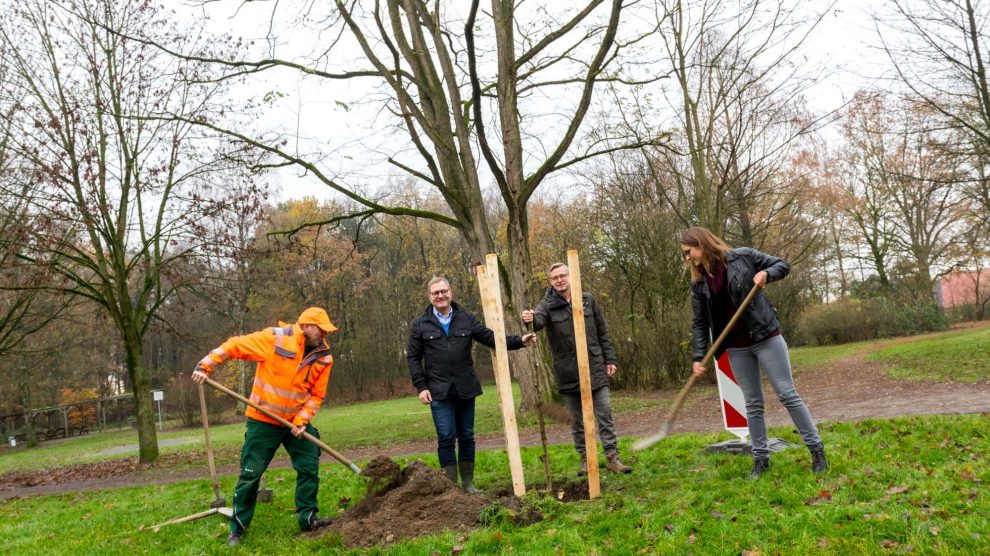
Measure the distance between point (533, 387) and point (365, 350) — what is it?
29.3 m

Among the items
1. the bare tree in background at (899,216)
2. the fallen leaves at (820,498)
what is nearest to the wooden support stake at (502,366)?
the fallen leaves at (820,498)

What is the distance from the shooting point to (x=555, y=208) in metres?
28.7

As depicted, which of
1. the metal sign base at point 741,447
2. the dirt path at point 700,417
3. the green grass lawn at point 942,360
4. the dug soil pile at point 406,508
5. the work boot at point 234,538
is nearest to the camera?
the dug soil pile at point 406,508

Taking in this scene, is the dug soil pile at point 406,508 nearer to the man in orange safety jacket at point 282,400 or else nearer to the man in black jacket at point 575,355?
the man in orange safety jacket at point 282,400

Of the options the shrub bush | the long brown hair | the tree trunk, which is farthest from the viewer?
the shrub bush

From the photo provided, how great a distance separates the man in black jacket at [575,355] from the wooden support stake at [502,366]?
0.55 metres

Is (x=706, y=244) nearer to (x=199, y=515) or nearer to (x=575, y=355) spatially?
(x=575, y=355)

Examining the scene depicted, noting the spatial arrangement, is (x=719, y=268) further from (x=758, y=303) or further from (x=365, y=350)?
(x=365, y=350)

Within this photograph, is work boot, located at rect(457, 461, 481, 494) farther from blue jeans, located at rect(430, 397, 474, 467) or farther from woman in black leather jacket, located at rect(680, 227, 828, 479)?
woman in black leather jacket, located at rect(680, 227, 828, 479)

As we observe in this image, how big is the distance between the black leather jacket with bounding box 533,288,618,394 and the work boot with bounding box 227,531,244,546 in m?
3.10

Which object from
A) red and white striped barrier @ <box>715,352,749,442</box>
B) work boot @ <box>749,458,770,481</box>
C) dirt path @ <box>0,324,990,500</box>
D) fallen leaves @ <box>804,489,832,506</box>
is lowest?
dirt path @ <box>0,324,990,500</box>

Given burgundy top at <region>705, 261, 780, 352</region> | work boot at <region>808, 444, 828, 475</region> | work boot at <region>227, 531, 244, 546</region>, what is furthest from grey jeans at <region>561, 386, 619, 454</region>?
work boot at <region>227, 531, 244, 546</region>

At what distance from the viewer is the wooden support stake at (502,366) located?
18.5ft

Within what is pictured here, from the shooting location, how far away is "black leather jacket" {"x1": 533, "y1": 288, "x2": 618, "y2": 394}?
6375 millimetres
